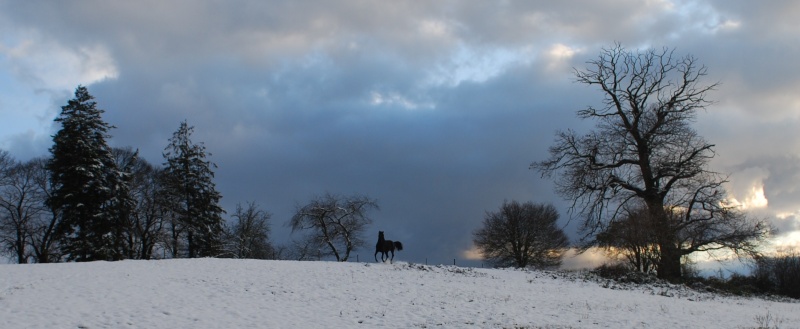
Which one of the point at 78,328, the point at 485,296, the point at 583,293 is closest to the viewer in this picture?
the point at 78,328

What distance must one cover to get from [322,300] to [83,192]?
23.2 meters

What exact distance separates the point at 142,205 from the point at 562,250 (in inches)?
1637

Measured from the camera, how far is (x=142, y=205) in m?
39.6

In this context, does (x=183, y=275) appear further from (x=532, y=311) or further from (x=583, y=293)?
(x=583, y=293)

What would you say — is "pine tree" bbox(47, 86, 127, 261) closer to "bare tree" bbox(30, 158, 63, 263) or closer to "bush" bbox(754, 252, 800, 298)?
"bare tree" bbox(30, 158, 63, 263)

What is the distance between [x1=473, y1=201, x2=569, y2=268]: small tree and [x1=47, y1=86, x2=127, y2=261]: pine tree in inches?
1415

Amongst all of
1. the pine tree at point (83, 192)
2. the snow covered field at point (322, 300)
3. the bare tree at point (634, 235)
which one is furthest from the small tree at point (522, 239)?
the pine tree at point (83, 192)

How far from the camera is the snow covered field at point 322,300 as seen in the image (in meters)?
14.8

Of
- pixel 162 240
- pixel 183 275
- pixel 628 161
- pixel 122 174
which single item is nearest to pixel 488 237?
pixel 628 161

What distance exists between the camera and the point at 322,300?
18.2 metres

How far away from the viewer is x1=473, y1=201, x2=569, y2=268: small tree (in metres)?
53.9

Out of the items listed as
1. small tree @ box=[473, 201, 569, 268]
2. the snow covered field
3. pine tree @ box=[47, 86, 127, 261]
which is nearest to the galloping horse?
the snow covered field

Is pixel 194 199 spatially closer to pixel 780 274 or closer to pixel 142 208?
pixel 142 208

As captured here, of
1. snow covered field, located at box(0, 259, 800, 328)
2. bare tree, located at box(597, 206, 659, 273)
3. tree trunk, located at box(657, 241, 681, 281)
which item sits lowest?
snow covered field, located at box(0, 259, 800, 328)
